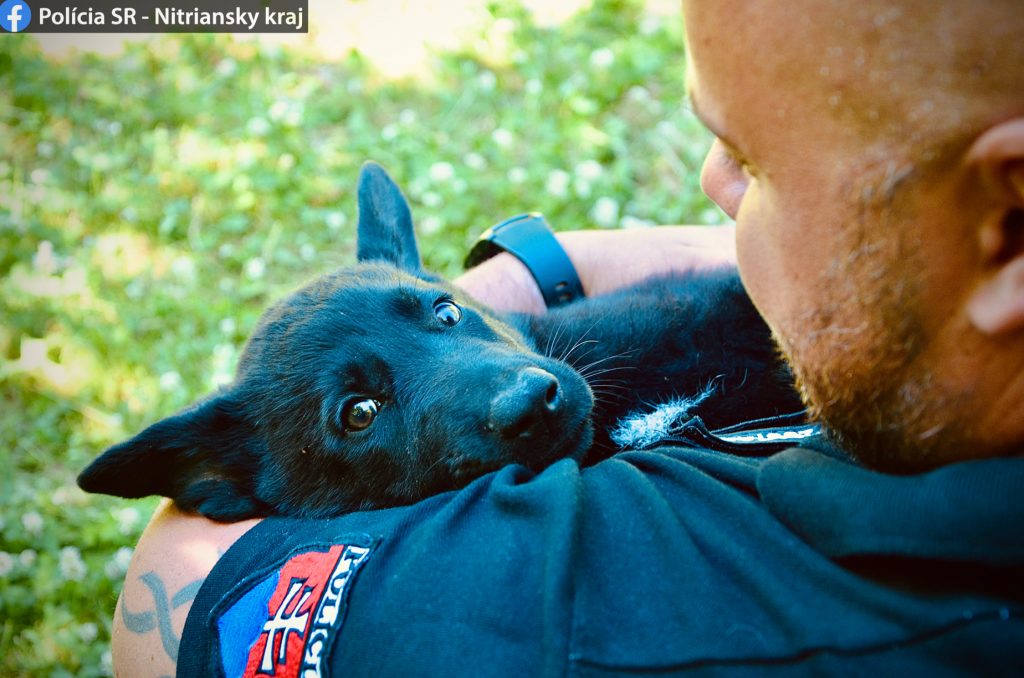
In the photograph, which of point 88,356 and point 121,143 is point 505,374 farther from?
A: point 121,143

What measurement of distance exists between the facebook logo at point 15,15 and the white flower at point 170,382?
2.48 meters

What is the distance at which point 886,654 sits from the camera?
42.9 inches

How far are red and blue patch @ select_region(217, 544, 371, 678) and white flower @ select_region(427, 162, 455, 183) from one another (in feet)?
9.81

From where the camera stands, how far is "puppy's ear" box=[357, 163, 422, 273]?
2.61 meters

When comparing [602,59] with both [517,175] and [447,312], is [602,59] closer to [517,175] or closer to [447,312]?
[517,175]

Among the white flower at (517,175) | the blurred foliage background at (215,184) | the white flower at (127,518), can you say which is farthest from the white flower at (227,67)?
the white flower at (127,518)

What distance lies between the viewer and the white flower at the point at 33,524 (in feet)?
9.94

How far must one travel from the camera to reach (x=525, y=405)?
172 centimetres

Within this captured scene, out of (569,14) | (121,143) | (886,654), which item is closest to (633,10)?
(569,14)

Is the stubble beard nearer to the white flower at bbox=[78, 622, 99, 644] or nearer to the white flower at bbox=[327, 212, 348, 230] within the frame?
the white flower at bbox=[78, 622, 99, 644]

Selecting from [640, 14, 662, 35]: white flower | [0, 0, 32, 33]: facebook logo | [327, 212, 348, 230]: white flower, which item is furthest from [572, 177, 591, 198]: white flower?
[0, 0, 32, 33]: facebook logo

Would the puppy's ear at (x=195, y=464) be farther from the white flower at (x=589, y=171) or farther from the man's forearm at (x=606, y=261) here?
the white flower at (x=589, y=171)

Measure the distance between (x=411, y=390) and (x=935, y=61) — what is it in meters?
1.29

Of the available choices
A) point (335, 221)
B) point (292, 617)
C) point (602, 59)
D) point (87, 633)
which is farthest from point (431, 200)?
point (292, 617)
